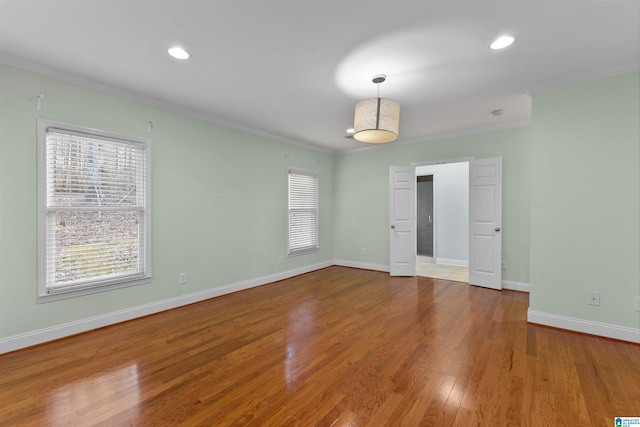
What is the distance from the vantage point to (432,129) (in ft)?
15.9

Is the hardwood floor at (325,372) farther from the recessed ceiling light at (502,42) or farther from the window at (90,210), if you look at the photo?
the recessed ceiling light at (502,42)

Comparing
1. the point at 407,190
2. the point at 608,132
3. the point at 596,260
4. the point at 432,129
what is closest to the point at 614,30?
the point at 608,132

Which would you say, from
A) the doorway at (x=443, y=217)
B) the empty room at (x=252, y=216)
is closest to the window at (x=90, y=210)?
the empty room at (x=252, y=216)

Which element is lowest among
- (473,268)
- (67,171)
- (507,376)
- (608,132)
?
(507,376)

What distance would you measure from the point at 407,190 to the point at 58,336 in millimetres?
5279

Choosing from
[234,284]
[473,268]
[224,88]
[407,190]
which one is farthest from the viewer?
[407,190]

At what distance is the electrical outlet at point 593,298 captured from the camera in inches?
113

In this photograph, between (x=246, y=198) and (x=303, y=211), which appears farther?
(x=303, y=211)

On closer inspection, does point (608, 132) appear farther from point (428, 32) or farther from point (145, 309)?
point (145, 309)

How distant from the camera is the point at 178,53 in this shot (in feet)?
8.18

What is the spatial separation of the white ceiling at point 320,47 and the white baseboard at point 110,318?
2.49m

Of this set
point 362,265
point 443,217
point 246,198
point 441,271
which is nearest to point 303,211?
point 246,198

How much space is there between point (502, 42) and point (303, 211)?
4.15 metres

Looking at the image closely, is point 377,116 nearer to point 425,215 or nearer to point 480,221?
point 480,221
